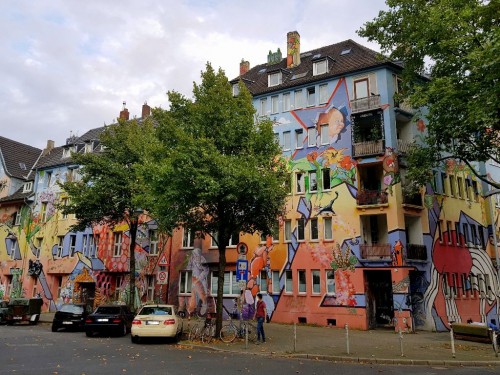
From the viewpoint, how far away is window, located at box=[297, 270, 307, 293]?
2819 cm

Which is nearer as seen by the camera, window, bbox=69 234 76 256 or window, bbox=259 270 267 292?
window, bbox=259 270 267 292

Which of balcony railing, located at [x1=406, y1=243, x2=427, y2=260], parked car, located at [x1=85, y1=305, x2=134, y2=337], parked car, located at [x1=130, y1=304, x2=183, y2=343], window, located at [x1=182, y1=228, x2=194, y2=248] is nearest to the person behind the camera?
parked car, located at [x1=130, y1=304, x2=183, y2=343]

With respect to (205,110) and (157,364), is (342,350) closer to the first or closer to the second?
(157,364)

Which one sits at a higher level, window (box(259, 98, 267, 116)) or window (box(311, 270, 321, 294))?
window (box(259, 98, 267, 116))

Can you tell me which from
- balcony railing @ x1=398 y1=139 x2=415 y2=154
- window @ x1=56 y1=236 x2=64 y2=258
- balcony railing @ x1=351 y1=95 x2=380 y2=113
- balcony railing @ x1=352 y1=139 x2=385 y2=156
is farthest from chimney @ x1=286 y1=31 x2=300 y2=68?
window @ x1=56 y1=236 x2=64 y2=258

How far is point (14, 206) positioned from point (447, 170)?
4223 centimetres

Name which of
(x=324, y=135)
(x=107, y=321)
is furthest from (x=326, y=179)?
(x=107, y=321)

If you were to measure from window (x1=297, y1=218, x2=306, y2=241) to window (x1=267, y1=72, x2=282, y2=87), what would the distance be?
11170mm

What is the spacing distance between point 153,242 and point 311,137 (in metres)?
16.1

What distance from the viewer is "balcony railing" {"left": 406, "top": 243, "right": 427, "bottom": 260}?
26.0 m

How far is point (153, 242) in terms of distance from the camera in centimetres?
3625

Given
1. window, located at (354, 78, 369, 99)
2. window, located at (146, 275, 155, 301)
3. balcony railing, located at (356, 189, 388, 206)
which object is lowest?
window, located at (146, 275, 155, 301)

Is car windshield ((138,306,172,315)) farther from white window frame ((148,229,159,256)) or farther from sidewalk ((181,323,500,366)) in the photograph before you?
white window frame ((148,229,159,256))

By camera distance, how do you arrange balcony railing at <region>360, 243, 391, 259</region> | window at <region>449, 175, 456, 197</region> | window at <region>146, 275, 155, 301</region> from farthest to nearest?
window at <region>146, 275, 155, 301</region>, window at <region>449, 175, 456, 197</region>, balcony railing at <region>360, 243, 391, 259</region>
